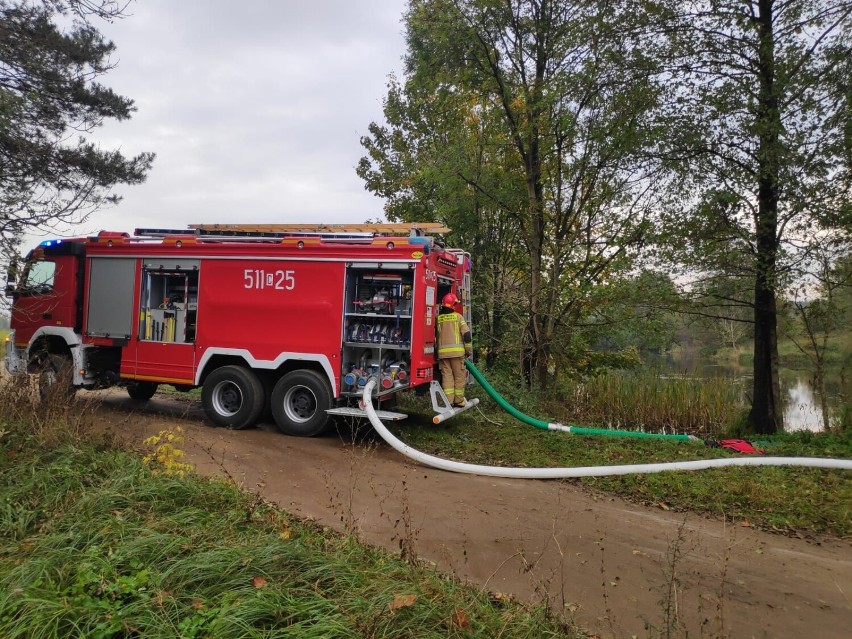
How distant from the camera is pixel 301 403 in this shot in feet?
26.4

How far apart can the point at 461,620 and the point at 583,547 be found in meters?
1.96

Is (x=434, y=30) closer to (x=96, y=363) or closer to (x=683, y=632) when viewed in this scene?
(x=96, y=363)

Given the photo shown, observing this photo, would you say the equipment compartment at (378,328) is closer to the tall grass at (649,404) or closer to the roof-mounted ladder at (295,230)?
the roof-mounted ladder at (295,230)

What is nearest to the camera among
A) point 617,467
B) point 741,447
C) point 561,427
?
point 617,467

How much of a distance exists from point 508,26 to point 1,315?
11087 millimetres

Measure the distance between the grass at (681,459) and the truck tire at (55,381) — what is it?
439 centimetres

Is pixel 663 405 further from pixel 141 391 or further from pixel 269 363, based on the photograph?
pixel 141 391

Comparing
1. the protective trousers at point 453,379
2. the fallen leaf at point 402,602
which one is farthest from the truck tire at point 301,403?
the fallen leaf at point 402,602

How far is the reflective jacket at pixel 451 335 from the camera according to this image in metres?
7.96

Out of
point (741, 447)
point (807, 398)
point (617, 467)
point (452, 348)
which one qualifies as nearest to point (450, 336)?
point (452, 348)

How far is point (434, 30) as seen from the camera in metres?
12.0

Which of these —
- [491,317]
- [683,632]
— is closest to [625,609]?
[683,632]

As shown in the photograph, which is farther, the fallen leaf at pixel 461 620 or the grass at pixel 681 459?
the grass at pixel 681 459

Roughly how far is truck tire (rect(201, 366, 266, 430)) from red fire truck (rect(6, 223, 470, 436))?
0.02m
